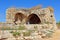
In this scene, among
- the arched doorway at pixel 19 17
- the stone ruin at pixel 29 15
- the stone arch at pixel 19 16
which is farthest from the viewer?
the arched doorway at pixel 19 17

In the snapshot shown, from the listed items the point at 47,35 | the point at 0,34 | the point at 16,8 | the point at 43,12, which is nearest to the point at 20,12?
the point at 16,8

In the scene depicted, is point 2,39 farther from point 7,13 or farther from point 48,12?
point 7,13

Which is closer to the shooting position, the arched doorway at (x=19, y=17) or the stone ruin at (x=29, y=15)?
the stone ruin at (x=29, y=15)

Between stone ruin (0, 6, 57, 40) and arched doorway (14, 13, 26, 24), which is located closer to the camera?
stone ruin (0, 6, 57, 40)

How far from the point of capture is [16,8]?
22859 mm

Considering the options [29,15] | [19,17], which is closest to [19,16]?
[19,17]

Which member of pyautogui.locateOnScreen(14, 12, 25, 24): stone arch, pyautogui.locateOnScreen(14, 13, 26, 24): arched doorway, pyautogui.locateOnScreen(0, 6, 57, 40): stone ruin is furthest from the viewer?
pyautogui.locateOnScreen(14, 13, 26, 24): arched doorway

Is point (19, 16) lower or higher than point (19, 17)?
higher

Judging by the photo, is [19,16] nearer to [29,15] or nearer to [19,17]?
[19,17]

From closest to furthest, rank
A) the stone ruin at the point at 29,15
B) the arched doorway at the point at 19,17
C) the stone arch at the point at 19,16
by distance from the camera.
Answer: the stone ruin at the point at 29,15
the stone arch at the point at 19,16
the arched doorway at the point at 19,17

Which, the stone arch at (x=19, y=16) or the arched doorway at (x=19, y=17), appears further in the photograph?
the arched doorway at (x=19, y=17)

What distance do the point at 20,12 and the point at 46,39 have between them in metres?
11.8

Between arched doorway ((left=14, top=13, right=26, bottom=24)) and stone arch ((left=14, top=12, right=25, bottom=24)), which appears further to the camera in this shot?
arched doorway ((left=14, top=13, right=26, bottom=24))

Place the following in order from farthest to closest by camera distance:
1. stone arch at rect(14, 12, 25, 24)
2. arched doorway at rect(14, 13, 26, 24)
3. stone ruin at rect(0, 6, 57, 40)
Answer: arched doorway at rect(14, 13, 26, 24) → stone arch at rect(14, 12, 25, 24) → stone ruin at rect(0, 6, 57, 40)
